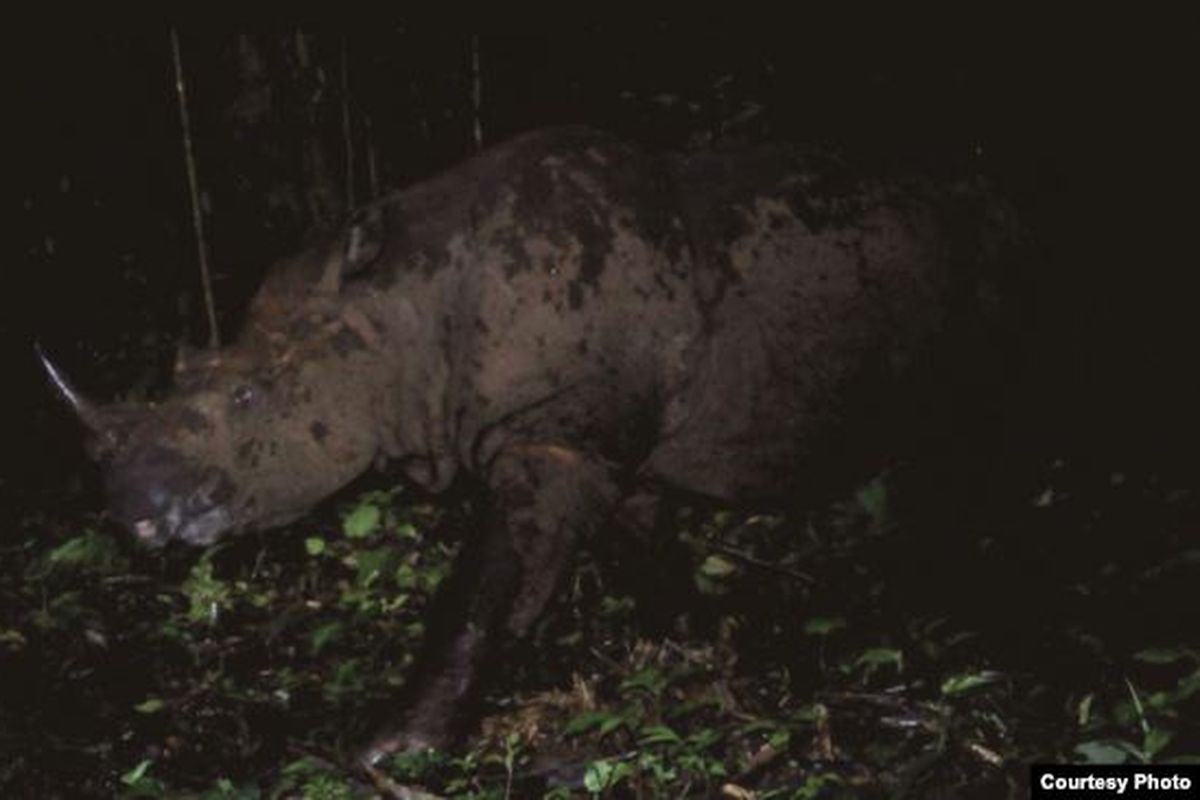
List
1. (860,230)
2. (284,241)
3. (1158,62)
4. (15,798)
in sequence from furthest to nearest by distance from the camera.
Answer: (284,241), (1158,62), (860,230), (15,798)

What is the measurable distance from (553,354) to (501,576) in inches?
28.1

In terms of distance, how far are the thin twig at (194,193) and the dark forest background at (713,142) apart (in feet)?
0.24

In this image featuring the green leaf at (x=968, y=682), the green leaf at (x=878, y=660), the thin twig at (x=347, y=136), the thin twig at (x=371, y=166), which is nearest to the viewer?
the green leaf at (x=968, y=682)

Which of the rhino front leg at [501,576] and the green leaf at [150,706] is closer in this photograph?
the rhino front leg at [501,576]

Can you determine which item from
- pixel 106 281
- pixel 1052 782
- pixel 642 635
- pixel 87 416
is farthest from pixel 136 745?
pixel 106 281

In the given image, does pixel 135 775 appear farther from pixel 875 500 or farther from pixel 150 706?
pixel 875 500

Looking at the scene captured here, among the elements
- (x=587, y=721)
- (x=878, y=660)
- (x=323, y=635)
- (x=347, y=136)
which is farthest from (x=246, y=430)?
(x=347, y=136)

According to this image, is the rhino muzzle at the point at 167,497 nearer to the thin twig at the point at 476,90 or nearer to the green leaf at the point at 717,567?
the green leaf at the point at 717,567

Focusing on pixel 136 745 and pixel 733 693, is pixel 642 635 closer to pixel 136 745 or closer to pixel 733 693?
pixel 733 693

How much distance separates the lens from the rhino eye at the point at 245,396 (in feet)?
15.6

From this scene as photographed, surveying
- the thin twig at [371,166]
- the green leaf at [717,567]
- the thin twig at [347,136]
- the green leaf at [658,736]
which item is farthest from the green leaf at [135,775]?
the thin twig at [371,166]

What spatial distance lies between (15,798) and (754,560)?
251 cm

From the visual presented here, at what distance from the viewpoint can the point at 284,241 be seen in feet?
23.4

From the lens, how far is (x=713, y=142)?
5.40 metres
